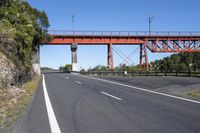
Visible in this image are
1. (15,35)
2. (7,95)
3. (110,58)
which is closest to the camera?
(7,95)

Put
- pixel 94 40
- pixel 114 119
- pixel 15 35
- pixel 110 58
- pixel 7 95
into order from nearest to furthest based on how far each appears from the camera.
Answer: pixel 114 119
pixel 7 95
pixel 15 35
pixel 94 40
pixel 110 58

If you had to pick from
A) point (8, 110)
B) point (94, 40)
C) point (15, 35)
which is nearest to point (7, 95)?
point (8, 110)

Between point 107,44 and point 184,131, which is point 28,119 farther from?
point 107,44

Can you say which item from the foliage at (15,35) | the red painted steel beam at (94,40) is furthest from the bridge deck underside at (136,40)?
the foliage at (15,35)

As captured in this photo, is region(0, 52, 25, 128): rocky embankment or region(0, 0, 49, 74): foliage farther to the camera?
region(0, 0, 49, 74): foliage

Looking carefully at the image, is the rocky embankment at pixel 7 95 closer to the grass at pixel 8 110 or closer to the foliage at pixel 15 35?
the grass at pixel 8 110

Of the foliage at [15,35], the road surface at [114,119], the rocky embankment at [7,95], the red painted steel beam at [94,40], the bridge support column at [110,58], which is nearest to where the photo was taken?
the road surface at [114,119]

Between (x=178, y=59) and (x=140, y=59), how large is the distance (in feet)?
189

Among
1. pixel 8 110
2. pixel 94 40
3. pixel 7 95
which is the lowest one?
pixel 8 110

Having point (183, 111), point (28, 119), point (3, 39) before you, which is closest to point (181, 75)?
point (3, 39)

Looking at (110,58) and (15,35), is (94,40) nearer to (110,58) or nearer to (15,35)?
(110,58)

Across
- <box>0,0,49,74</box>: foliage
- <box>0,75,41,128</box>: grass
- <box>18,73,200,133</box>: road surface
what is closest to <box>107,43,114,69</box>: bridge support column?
<box>0,0,49,74</box>: foliage

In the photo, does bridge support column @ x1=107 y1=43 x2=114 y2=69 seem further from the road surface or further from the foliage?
the road surface

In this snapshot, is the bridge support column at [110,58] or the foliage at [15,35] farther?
the bridge support column at [110,58]
